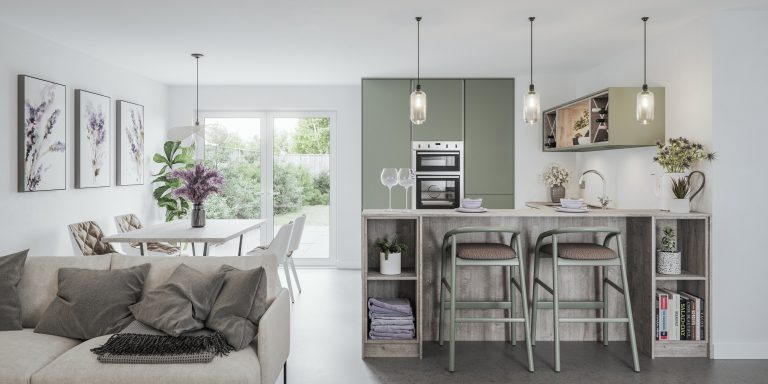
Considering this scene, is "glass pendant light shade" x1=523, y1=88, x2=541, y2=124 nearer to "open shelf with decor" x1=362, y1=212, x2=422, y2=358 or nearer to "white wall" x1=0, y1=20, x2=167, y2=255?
"open shelf with decor" x1=362, y1=212, x2=422, y2=358

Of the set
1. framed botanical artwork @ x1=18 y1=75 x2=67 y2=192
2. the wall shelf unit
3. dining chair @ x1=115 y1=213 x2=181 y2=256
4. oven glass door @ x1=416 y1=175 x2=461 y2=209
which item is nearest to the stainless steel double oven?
oven glass door @ x1=416 y1=175 x2=461 y2=209

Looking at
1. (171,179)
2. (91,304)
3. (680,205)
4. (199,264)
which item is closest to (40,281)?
(91,304)

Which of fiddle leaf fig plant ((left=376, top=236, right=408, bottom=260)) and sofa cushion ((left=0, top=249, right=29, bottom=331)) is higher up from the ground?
fiddle leaf fig plant ((left=376, top=236, right=408, bottom=260))

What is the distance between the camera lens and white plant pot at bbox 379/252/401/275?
3934 millimetres

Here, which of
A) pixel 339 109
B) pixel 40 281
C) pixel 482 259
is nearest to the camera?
pixel 40 281

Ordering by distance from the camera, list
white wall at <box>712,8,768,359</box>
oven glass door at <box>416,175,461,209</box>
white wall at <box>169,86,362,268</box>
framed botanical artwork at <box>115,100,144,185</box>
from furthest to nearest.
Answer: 1. white wall at <box>169,86,362,268</box>
2. oven glass door at <box>416,175,461,209</box>
3. framed botanical artwork at <box>115,100,144,185</box>
4. white wall at <box>712,8,768,359</box>

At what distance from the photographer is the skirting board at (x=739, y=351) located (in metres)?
3.90

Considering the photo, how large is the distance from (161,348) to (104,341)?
0.41 m

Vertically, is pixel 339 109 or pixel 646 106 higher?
pixel 339 109

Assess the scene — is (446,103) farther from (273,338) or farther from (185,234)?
(273,338)

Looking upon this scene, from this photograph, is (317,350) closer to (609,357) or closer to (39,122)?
(609,357)

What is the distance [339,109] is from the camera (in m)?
7.36

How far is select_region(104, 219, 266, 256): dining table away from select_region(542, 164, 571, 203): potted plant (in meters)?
3.39

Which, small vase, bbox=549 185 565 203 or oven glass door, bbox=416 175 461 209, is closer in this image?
small vase, bbox=549 185 565 203
